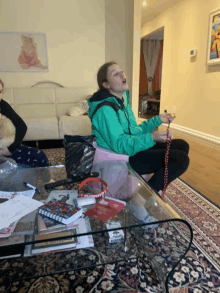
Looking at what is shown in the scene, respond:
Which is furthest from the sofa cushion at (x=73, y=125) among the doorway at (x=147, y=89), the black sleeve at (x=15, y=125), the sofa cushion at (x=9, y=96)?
the doorway at (x=147, y=89)

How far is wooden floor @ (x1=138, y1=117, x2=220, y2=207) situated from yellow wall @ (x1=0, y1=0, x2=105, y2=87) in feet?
7.23

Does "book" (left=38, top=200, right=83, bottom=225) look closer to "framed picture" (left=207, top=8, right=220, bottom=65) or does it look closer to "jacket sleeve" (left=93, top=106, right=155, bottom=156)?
"jacket sleeve" (left=93, top=106, right=155, bottom=156)

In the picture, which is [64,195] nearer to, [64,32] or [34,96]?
[34,96]

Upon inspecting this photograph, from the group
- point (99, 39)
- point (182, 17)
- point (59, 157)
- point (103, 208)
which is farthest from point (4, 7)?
point (103, 208)

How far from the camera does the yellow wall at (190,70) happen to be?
3.54m

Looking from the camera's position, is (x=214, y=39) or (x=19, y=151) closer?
(x=19, y=151)

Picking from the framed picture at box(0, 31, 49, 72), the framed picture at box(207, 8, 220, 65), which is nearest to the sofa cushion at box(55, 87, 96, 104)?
the framed picture at box(0, 31, 49, 72)

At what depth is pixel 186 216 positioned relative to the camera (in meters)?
1.51

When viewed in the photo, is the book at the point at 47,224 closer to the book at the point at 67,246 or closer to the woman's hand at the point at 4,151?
the book at the point at 67,246

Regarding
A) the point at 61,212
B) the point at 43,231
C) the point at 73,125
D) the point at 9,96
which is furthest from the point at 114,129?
the point at 9,96

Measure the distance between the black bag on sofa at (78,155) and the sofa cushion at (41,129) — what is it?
200cm

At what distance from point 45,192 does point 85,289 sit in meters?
0.48

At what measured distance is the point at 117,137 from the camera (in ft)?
4.30

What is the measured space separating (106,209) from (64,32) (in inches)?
143
